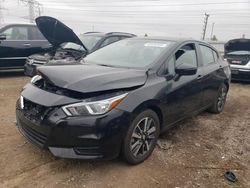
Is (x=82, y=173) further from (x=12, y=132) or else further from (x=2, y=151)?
(x=12, y=132)

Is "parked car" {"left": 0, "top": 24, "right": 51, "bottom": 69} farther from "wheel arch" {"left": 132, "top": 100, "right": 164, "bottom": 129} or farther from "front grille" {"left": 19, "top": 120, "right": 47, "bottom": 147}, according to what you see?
"wheel arch" {"left": 132, "top": 100, "right": 164, "bottom": 129}

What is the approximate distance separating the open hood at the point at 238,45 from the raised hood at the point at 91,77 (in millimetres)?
8148

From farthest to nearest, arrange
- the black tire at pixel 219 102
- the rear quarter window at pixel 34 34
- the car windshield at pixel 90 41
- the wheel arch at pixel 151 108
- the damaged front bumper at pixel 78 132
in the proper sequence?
the rear quarter window at pixel 34 34, the car windshield at pixel 90 41, the black tire at pixel 219 102, the wheel arch at pixel 151 108, the damaged front bumper at pixel 78 132

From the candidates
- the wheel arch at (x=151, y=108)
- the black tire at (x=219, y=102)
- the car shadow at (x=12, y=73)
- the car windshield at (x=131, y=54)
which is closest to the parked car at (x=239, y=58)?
the black tire at (x=219, y=102)

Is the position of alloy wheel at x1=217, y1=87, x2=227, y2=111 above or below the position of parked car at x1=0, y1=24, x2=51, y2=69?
below

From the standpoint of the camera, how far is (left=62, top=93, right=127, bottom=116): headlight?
8.90 feet

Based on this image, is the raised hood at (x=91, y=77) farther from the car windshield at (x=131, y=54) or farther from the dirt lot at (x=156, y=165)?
the dirt lot at (x=156, y=165)

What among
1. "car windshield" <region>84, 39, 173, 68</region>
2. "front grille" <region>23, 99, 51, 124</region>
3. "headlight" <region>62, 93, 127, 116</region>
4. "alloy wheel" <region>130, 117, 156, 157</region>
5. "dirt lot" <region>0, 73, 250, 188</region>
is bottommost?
"dirt lot" <region>0, 73, 250, 188</region>

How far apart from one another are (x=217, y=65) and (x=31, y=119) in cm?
376

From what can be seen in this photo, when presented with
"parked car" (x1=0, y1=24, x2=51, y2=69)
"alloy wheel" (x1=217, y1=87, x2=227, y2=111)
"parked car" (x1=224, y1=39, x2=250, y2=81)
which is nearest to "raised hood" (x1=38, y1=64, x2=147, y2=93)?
"alloy wheel" (x1=217, y1=87, x2=227, y2=111)

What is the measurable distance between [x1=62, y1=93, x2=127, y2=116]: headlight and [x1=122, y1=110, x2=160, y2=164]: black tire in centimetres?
41

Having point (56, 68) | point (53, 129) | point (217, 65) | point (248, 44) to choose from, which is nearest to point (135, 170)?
point (53, 129)

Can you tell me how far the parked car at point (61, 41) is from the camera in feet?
21.1

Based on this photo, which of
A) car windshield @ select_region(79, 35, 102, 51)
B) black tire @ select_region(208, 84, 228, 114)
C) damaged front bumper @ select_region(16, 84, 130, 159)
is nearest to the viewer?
damaged front bumper @ select_region(16, 84, 130, 159)
